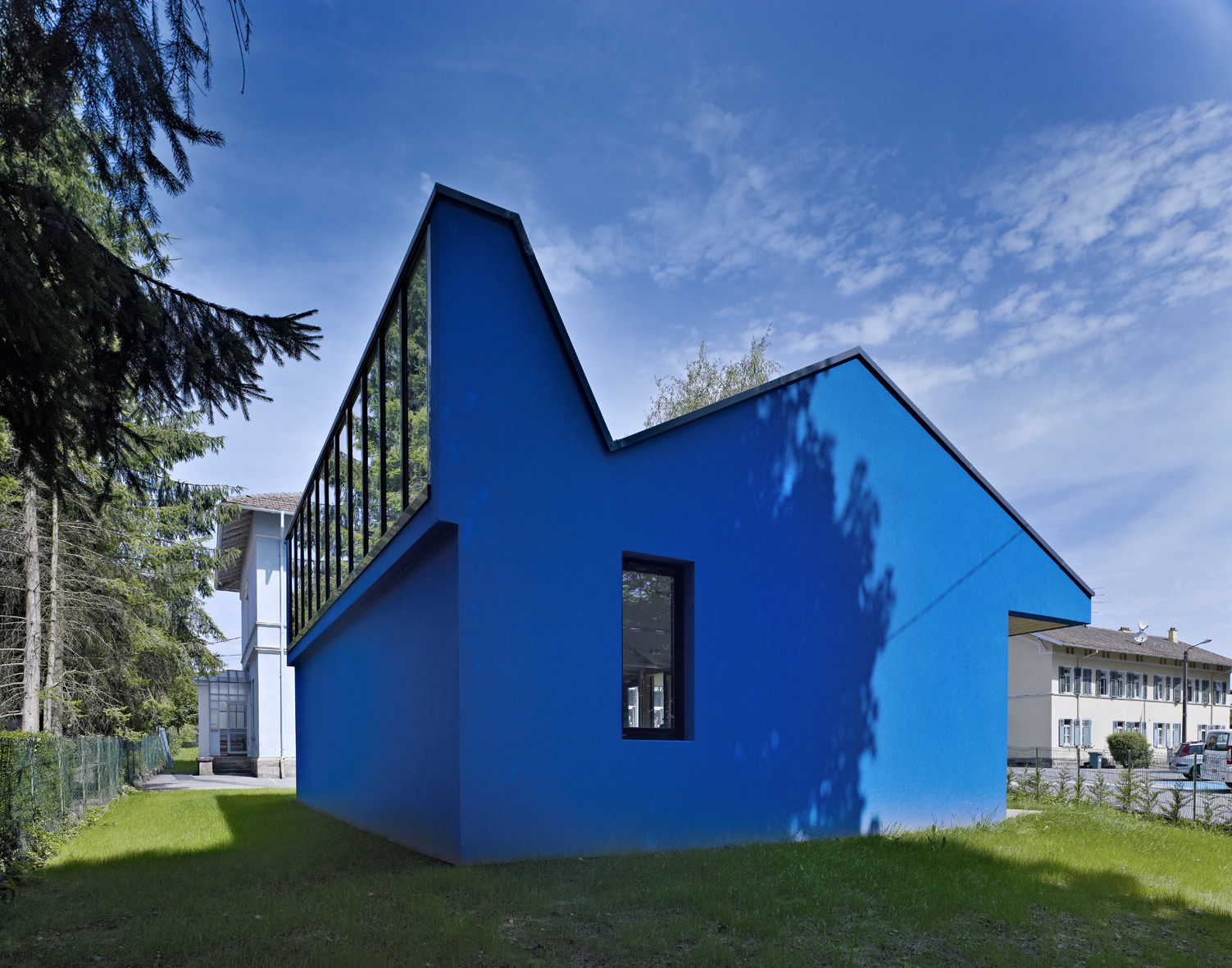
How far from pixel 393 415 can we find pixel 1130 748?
135ft

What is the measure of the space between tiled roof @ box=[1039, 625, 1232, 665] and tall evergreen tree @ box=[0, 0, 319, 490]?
4206 centimetres

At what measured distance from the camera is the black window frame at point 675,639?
1007 cm

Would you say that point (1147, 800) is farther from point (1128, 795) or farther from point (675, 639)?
point (675, 639)

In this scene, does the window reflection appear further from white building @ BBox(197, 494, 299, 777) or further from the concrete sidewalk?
white building @ BBox(197, 494, 299, 777)

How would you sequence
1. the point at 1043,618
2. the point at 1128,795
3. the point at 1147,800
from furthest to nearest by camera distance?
the point at 1043,618 → the point at 1128,795 → the point at 1147,800

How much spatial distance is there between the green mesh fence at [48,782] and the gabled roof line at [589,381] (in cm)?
632

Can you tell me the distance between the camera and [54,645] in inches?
780

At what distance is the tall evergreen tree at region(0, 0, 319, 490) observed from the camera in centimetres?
525

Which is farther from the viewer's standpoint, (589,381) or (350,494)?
(350,494)

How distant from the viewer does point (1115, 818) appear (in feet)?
43.8

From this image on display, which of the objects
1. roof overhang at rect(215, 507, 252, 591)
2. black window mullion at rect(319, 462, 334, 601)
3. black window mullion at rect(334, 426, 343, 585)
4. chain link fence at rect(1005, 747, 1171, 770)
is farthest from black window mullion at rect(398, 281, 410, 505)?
chain link fence at rect(1005, 747, 1171, 770)

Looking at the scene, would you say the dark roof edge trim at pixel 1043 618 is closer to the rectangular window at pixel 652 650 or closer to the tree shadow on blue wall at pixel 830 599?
the tree shadow on blue wall at pixel 830 599

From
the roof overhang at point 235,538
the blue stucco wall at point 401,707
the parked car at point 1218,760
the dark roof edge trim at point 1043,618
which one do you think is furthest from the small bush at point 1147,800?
the roof overhang at point 235,538

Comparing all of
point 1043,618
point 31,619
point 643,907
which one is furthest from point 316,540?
point 1043,618
